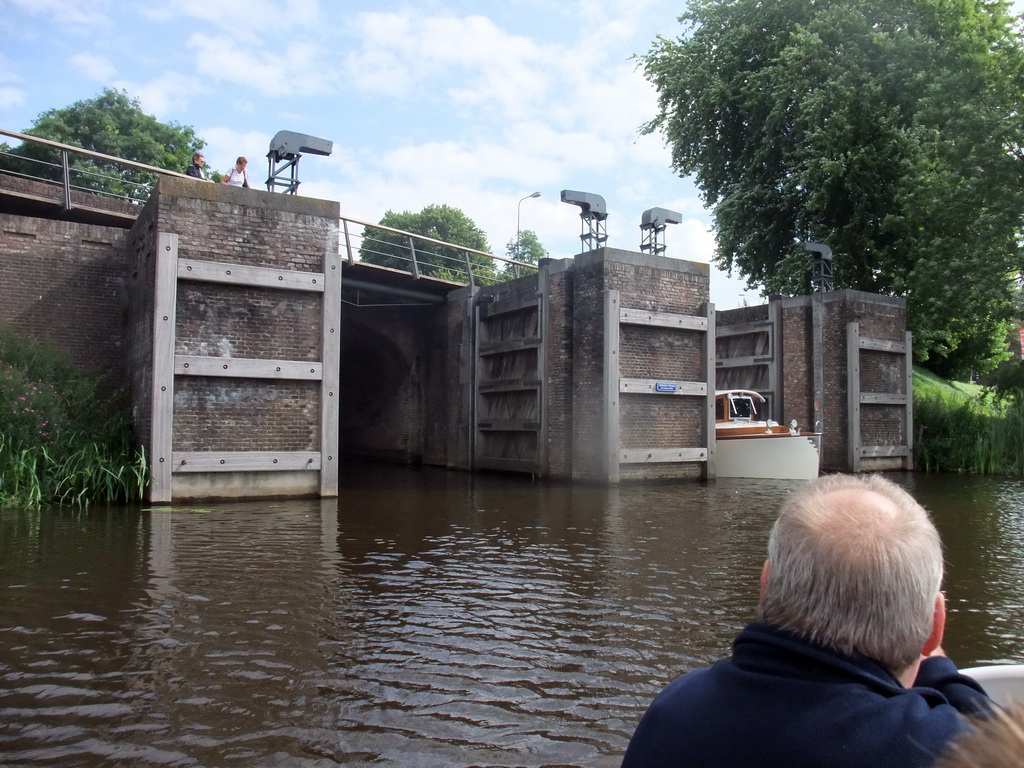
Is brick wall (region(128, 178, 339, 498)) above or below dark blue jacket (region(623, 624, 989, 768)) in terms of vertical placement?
above

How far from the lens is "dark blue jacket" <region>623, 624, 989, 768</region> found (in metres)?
1.29

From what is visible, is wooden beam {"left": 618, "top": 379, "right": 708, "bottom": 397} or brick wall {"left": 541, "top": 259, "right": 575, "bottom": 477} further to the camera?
brick wall {"left": 541, "top": 259, "right": 575, "bottom": 477}

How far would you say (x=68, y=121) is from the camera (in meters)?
37.1

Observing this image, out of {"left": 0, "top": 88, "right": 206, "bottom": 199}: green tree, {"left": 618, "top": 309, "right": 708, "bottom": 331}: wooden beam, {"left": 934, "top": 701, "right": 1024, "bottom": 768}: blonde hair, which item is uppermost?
{"left": 0, "top": 88, "right": 206, "bottom": 199}: green tree

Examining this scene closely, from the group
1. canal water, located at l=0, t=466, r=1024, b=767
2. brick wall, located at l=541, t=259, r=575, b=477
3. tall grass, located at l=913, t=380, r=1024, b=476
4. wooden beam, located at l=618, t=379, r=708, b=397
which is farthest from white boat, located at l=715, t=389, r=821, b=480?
canal water, located at l=0, t=466, r=1024, b=767

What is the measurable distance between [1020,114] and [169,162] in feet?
109

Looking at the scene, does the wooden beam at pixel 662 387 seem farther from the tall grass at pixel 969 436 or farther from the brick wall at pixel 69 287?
the brick wall at pixel 69 287

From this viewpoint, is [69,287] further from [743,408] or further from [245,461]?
[743,408]

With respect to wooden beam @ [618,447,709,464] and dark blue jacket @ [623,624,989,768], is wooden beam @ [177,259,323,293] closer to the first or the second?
wooden beam @ [618,447,709,464]

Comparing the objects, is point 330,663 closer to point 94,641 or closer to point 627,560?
point 94,641

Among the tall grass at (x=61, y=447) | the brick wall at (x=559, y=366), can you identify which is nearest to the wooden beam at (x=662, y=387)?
the brick wall at (x=559, y=366)

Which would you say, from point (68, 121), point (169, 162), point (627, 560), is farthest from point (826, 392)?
point (68, 121)

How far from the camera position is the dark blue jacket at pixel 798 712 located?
1.29 meters

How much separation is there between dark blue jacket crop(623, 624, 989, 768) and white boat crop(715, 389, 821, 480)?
15.3 m
